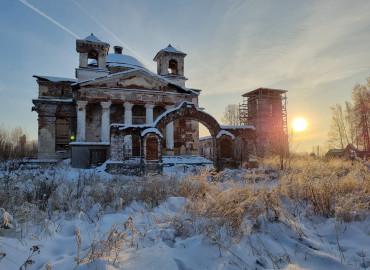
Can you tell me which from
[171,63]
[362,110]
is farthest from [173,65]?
[362,110]

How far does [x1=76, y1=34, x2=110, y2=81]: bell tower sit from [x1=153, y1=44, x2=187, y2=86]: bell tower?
200 inches

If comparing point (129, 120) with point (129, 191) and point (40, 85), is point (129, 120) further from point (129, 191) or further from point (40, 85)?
point (129, 191)

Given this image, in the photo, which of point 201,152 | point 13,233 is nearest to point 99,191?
point 13,233

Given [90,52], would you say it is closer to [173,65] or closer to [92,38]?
[92,38]

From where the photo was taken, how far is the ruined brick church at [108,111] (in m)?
14.3

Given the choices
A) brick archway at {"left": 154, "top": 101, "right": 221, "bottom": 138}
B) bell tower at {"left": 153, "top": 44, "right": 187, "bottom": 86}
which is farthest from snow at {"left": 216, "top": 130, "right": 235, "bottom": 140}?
bell tower at {"left": 153, "top": 44, "right": 187, "bottom": 86}

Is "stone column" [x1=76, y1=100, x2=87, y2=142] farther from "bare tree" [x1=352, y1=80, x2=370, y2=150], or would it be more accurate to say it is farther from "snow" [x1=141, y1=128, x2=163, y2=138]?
"bare tree" [x1=352, y1=80, x2=370, y2=150]

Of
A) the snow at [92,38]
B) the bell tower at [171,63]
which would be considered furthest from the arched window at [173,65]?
the snow at [92,38]

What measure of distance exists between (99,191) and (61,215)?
3.89 feet

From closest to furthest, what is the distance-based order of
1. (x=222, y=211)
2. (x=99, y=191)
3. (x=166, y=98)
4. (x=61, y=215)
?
1. (x=222, y=211)
2. (x=61, y=215)
3. (x=99, y=191)
4. (x=166, y=98)

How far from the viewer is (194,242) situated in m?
2.16

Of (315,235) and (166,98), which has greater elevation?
(166,98)

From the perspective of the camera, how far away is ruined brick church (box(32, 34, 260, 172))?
564 inches

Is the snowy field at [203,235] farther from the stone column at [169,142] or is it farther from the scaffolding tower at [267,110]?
the scaffolding tower at [267,110]
